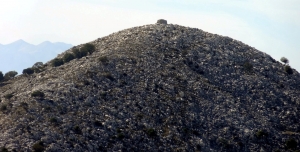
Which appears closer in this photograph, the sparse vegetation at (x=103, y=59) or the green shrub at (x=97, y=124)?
the green shrub at (x=97, y=124)

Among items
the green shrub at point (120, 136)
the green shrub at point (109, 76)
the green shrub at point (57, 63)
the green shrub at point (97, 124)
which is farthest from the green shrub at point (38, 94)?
the green shrub at point (57, 63)

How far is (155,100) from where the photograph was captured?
8619cm

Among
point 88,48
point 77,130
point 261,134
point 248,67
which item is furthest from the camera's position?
point 88,48

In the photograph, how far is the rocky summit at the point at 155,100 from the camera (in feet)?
241

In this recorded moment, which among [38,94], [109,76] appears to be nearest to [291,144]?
[109,76]

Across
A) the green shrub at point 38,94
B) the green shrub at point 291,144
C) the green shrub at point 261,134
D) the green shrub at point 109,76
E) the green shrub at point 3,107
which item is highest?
the green shrub at point 109,76

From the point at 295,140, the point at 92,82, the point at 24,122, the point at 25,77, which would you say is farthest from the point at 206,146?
the point at 25,77

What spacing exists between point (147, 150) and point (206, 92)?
25.5 meters

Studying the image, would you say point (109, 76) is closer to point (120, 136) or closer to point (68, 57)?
point (68, 57)

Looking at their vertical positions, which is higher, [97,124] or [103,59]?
[103,59]

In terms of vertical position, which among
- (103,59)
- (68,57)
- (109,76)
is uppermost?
(103,59)

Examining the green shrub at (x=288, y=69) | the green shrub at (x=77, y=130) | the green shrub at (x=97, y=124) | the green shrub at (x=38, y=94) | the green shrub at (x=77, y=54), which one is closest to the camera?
the green shrub at (x=77, y=130)

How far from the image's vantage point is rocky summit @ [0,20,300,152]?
7331 cm

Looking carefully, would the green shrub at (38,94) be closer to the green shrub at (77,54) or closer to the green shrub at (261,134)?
the green shrub at (77,54)
